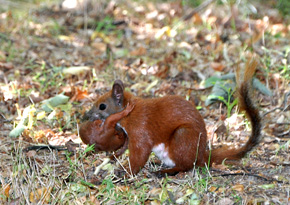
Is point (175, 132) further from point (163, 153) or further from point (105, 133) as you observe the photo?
point (105, 133)

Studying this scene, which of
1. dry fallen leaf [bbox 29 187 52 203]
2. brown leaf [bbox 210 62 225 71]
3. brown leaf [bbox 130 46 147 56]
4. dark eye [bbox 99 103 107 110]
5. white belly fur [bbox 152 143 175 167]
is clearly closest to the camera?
dry fallen leaf [bbox 29 187 52 203]

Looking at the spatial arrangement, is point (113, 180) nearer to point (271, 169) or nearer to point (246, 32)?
point (271, 169)

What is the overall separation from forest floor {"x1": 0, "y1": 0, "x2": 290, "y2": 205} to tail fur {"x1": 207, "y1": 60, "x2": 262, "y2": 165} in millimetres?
82

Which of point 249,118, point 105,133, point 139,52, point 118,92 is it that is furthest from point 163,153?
point 139,52

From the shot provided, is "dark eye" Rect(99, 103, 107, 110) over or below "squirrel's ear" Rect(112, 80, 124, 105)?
below

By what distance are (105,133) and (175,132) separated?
0.64 meters

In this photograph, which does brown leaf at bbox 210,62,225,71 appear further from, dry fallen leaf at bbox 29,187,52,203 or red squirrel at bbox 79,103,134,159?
dry fallen leaf at bbox 29,187,52,203

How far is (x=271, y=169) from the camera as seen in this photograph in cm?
359

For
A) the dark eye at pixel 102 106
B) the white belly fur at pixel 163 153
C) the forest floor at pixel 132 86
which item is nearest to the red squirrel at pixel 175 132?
the white belly fur at pixel 163 153

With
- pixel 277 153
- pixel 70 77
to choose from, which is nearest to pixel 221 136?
pixel 277 153

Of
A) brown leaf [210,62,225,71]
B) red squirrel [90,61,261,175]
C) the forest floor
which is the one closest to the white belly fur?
red squirrel [90,61,261,175]

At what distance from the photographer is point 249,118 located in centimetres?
359

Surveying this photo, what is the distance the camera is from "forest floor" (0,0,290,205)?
131 inches

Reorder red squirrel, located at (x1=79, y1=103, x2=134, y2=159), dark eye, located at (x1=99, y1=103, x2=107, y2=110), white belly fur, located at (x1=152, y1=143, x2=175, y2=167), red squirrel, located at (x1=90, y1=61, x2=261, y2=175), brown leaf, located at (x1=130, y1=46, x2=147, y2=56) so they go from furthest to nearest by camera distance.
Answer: brown leaf, located at (x1=130, y1=46, x2=147, y2=56), dark eye, located at (x1=99, y1=103, x2=107, y2=110), red squirrel, located at (x1=79, y1=103, x2=134, y2=159), white belly fur, located at (x1=152, y1=143, x2=175, y2=167), red squirrel, located at (x1=90, y1=61, x2=261, y2=175)
